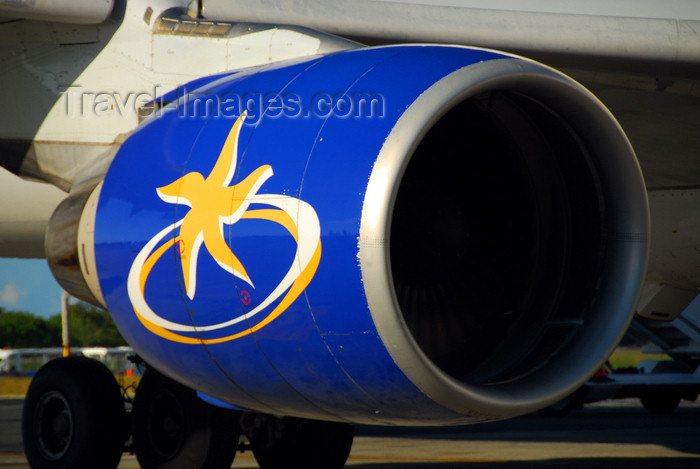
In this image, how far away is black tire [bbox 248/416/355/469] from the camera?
5.35 m

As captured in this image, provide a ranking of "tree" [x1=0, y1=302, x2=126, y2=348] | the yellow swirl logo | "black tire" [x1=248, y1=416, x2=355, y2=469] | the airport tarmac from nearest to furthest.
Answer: the yellow swirl logo
"black tire" [x1=248, y1=416, x2=355, y2=469]
the airport tarmac
"tree" [x1=0, y1=302, x2=126, y2=348]

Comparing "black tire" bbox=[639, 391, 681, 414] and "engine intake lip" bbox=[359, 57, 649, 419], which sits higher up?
"engine intake lip" bbox=[359, 57, 649, 419]

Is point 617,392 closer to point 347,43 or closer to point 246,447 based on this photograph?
point 246,447

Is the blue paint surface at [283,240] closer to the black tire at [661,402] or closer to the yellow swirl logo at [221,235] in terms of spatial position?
the yellow swirl logo at [221,235]

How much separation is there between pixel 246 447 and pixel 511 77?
309cm

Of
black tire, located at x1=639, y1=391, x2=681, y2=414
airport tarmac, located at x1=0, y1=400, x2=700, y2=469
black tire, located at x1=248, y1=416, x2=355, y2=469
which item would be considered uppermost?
black tire, located at x1=248, y1=416, x2=355, y2=469

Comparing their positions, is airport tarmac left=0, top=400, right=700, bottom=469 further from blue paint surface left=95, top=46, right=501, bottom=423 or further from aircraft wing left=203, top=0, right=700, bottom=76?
blue paint surface left=95, top=46, right=501, bottom=423

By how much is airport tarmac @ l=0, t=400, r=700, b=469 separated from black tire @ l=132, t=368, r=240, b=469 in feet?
6.82

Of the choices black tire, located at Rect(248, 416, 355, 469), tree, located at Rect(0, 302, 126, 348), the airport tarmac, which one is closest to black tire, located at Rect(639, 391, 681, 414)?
the airport tarmac

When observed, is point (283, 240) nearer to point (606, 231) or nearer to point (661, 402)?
point (606, 231)

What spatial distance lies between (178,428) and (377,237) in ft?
7.93

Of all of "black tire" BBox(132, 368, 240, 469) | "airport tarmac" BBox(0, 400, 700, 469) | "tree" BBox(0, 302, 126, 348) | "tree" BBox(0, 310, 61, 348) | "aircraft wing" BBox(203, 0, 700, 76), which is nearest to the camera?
"aircraft wing" BBox(203, 0, 700, 76)

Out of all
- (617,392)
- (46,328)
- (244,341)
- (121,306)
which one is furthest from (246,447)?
(46,328)

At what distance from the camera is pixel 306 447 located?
5.41m
